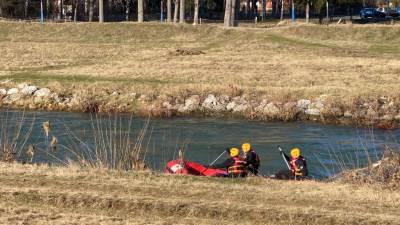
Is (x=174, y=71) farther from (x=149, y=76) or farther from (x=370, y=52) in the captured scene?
(x=370, y=52)

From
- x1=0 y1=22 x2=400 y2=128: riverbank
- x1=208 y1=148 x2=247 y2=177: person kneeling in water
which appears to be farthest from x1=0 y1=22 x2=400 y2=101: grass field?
x1=208 y1=148 x2=247 y2=177: person kneeling in water

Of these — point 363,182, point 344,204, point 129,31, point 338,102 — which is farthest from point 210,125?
point 129,31

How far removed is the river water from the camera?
741 inches

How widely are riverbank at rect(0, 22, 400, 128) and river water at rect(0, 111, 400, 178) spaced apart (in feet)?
3.21

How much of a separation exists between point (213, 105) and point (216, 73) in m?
6.11

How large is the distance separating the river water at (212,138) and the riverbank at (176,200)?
563 cm

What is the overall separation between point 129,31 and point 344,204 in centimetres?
4582

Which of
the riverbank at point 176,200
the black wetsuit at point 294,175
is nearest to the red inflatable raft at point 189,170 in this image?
the black wetsuit at point 294,175

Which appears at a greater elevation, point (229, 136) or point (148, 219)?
point (148, 219)

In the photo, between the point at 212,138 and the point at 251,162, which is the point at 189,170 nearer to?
the point at 251,162

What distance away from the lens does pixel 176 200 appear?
991 centimetres

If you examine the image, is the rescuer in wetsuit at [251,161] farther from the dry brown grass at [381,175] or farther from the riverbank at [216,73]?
the riverbank at [216,73]

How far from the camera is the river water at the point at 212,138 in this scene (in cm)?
1883

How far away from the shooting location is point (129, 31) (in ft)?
180
